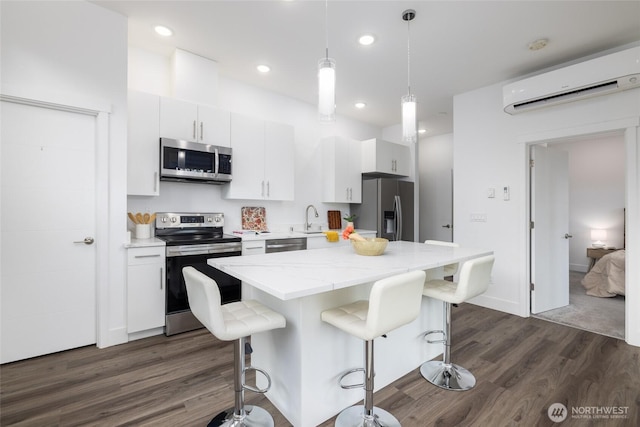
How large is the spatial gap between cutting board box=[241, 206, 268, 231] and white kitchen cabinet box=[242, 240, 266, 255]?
0.62 m

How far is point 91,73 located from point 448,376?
3685mm

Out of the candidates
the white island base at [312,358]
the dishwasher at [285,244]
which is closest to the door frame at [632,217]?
the white island base at [312,358]

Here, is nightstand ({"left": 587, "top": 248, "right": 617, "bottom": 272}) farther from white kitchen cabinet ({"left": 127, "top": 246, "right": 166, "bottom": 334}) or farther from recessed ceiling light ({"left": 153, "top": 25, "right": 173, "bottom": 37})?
recessed ceiling light ({"left": 153, "top": 25, "right": 173, "bottom": 37})

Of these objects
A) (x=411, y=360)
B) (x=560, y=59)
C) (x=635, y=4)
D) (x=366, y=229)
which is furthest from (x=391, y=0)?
(x=366, y=229)

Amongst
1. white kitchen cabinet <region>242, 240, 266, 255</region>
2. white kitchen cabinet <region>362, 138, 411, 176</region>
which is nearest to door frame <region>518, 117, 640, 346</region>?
white kitchen cabinet <region>362, 138, 411, 176</region>

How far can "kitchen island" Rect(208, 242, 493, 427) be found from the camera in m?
1.57

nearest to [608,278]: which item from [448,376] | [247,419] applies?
[448,376]

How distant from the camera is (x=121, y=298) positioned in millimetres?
2680

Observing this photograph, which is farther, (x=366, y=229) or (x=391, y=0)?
(x=366, y=229)

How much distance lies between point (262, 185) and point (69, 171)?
1858 millimetres

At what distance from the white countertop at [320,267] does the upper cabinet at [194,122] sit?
1822 millimetres

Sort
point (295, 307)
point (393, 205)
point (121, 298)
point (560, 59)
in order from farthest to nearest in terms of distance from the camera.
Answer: point (393, 205) → point (560, 59) → point (121, 298) → point (295, 307)

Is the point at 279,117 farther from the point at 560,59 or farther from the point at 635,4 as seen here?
the point at 635,4

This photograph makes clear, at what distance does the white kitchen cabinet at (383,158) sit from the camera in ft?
15.9
